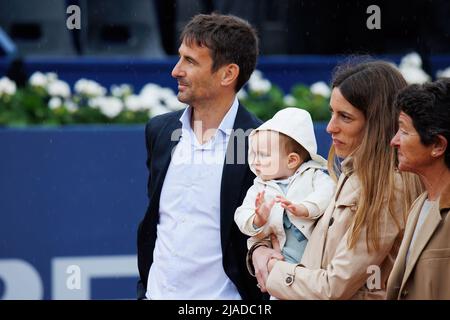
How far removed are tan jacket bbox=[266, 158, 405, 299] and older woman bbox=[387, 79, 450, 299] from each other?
0.31 ft

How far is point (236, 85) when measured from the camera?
162 inches

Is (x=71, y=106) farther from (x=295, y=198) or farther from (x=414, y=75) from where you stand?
(x=295, y=198)

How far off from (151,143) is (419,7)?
4.37 m

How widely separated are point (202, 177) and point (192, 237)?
0.78 ft

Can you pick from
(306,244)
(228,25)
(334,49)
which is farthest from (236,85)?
(334,49)

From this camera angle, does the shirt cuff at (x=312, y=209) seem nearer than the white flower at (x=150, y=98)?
Yes

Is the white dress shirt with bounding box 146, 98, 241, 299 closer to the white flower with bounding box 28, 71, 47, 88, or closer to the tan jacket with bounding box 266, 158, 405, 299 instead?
the tan jacket with bounding box 266, 158, 405, 299

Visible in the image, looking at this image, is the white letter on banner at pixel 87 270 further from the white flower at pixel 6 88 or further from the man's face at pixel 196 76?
the man's face at pixel 196 76

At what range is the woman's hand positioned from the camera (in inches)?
139

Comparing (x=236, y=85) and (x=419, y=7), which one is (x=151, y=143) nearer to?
(x=236, y=85)

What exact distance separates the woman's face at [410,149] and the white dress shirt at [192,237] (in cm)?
91

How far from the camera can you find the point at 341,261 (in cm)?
330

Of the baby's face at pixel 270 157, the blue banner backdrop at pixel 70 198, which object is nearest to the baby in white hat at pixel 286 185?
the baby's face at pixel 270 157

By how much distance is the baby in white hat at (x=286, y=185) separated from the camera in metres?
3.53
